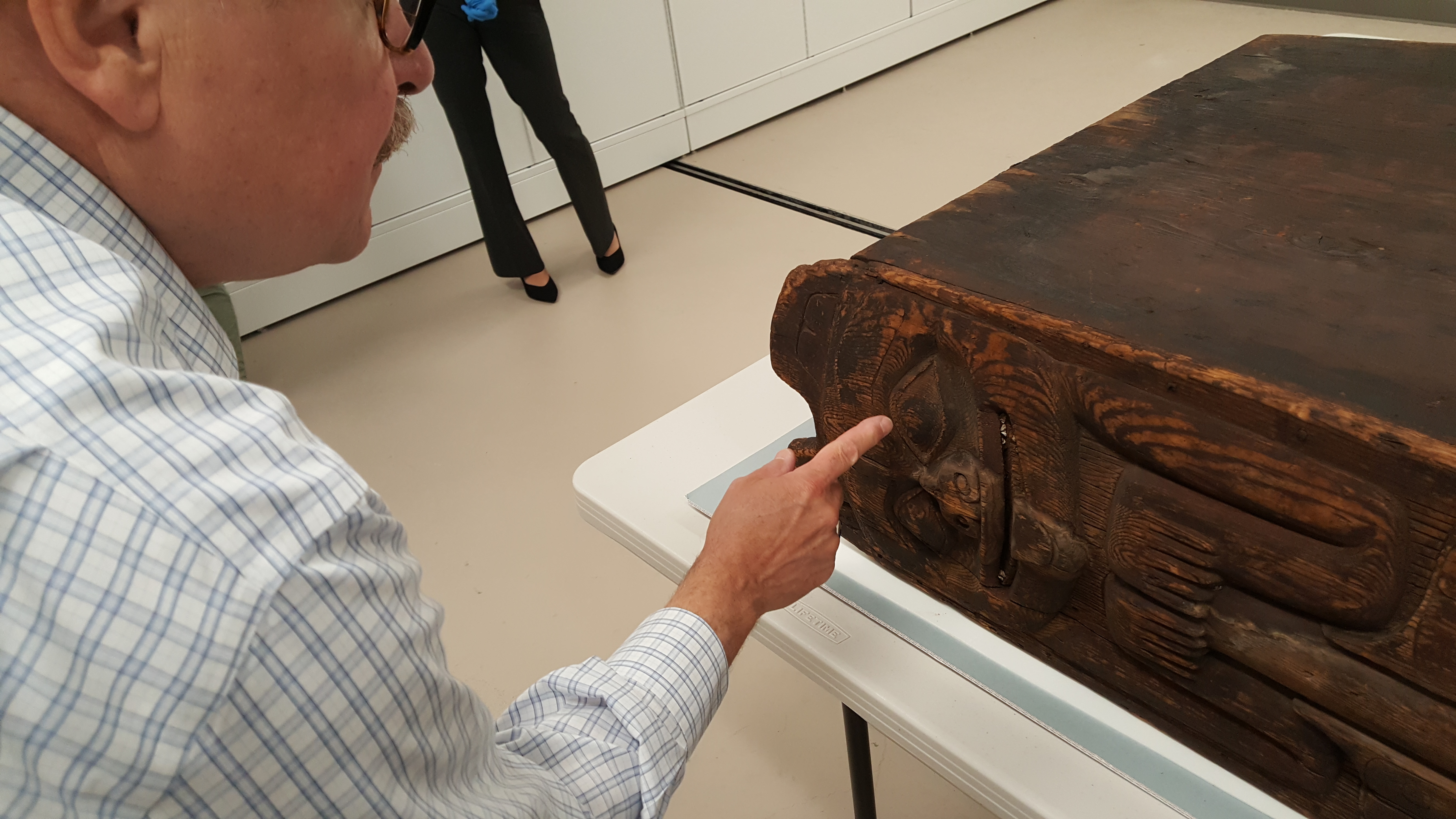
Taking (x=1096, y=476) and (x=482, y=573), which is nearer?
(x=1096, y=476)

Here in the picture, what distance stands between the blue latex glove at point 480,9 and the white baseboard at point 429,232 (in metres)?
0.73

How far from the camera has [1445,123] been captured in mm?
1112

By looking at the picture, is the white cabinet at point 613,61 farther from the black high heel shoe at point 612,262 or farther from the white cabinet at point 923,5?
the white cabinet at point 923,5

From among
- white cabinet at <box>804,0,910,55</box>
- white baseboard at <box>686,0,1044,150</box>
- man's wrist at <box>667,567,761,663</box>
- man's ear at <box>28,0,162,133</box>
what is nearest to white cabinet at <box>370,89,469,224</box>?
white baseboard at <box>686,0,1044,150</box>

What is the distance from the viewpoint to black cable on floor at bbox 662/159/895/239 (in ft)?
9.34

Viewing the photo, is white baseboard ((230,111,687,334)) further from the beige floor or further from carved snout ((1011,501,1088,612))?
carved snout ((1011,501,1088,612))

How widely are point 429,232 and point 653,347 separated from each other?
102 centimetres

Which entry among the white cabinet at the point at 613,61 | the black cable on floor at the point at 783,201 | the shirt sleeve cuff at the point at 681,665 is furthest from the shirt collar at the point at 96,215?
the white cabinet at the point at 613,61

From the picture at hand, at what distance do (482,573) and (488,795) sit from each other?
4.67ft

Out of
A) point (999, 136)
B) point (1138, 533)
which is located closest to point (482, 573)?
point (1138, 533)

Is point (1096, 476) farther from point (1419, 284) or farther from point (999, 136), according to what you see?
point (999, 136)

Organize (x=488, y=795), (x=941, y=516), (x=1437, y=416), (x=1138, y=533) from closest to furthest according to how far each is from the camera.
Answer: (x=488, y=795) → (x=1437, y=416) → (x=1138, y=533) → (x=941, y=516)

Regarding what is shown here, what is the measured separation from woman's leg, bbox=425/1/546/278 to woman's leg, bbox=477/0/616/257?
7cm

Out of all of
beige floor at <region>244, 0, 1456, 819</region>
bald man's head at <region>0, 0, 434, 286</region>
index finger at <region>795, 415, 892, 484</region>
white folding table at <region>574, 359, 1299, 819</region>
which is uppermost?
bald man's head at <region>0, 0, 434, 286</region>
